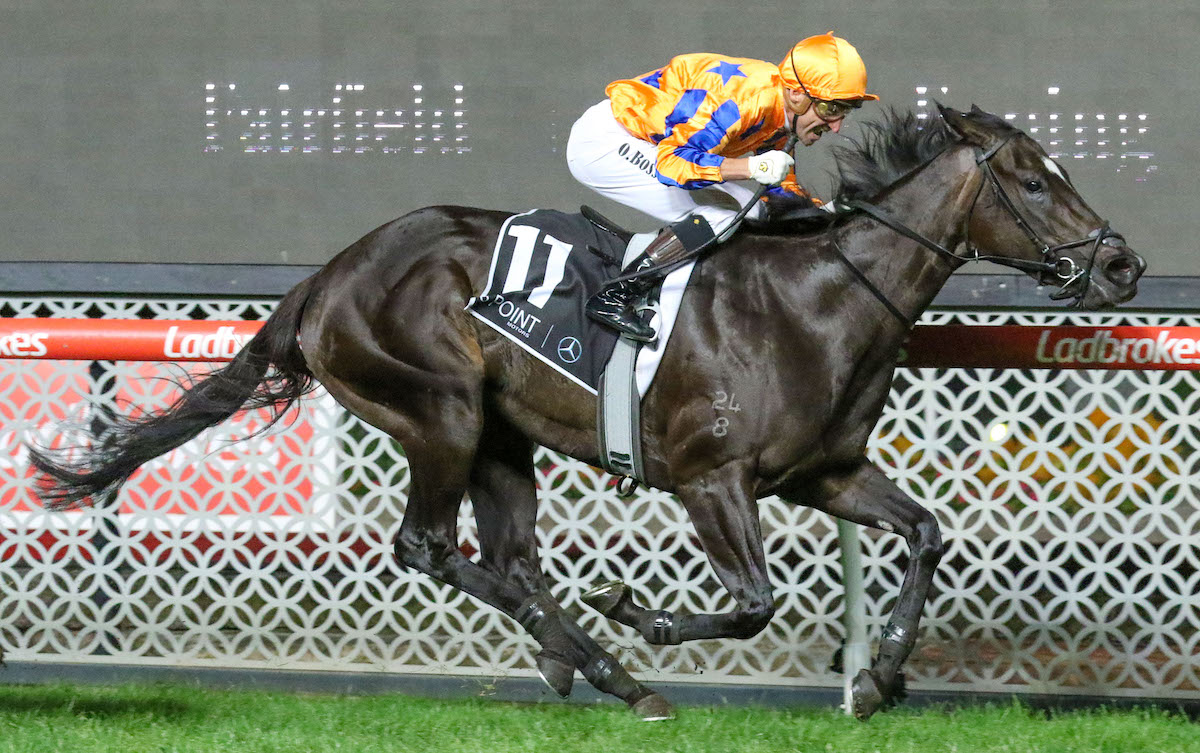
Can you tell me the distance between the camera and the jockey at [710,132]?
320 centimetres

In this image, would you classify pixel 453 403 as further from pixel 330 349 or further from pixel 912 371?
pixel 912 371

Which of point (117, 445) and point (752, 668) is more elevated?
point (117, 445)

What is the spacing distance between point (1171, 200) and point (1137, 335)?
1.91 meters

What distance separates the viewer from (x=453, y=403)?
3.51 metres

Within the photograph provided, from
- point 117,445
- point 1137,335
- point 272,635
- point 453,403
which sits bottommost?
point 272,635

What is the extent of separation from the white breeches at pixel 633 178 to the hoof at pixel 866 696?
1148 mm

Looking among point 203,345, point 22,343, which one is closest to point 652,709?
point 203,345

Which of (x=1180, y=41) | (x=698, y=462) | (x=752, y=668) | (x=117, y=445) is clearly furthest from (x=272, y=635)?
(x=1180, y=41)

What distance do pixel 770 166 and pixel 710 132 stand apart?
0.57 ft

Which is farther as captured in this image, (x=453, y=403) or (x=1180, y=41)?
(x=1180, y=41)

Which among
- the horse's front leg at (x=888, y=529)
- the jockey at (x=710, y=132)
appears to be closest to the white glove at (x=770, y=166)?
the jockey at (x=710, y=132)

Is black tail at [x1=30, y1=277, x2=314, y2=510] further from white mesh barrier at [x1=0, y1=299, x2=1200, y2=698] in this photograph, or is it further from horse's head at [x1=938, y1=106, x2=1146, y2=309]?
horse's head at [x1=938, y1=106, x2=1146, y2=309]

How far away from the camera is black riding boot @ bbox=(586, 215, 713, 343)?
3.28m

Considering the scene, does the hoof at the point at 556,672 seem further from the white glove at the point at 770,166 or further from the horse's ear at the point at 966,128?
the horse's ear at the point at 966,128
